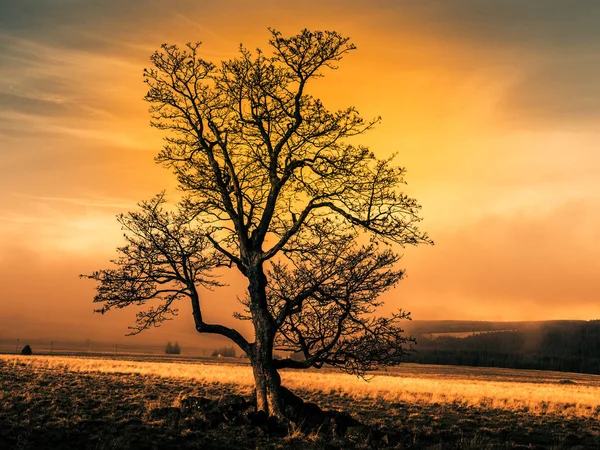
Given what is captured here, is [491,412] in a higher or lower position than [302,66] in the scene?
lower

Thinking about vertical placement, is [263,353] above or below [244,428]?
above

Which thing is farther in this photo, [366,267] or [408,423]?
[408,423]

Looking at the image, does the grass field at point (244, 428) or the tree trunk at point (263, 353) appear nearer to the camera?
the grass field at point (244, 428)

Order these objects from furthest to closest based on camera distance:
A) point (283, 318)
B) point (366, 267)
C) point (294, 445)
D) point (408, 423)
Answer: point (408, 423) < point (283, 318) < point (366, 267) < point (294, 445)

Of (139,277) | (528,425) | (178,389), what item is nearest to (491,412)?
(528,425)

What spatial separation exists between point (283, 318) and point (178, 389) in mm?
16999

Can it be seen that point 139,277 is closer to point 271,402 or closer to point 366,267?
point 271,402

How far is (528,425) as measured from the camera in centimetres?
2533

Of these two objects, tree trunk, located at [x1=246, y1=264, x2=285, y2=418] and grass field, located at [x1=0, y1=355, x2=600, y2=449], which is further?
tree trunk, located at [x1=246, y1=264, x2=285, y2=418]

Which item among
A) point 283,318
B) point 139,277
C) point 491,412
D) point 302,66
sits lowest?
point 491,412

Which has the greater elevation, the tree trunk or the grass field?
the tree trunk

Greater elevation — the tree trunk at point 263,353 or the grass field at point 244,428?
the tree trunk at point 263,353

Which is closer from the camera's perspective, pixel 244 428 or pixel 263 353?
pixel 244 428

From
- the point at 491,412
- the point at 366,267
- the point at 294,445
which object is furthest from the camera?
the point at 491,412
